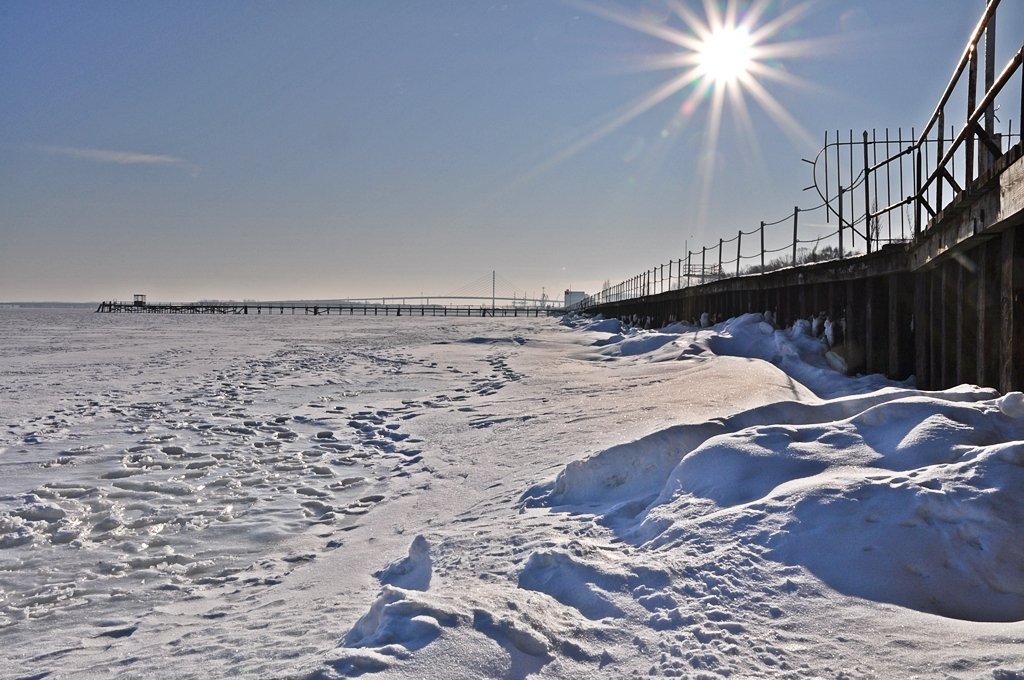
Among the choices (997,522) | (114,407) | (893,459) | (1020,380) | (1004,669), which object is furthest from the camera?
(114,407)

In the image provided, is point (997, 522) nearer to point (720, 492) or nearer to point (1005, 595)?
point (1005, 595)

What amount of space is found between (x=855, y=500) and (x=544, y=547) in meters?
1.53

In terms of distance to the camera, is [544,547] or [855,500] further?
[544,547]

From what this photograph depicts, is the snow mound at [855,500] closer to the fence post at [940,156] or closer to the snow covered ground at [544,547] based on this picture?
the snow covered ground at [544,547]

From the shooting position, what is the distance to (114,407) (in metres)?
9.05

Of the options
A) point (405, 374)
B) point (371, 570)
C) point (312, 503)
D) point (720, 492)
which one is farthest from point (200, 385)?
point (720, 492)

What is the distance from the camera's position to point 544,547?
349 centimetres

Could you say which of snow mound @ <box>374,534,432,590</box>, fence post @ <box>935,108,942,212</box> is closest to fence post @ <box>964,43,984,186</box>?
fence post @ <box>935,108,942,212</box>

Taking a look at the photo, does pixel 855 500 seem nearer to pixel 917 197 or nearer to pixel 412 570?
pixel 412 570

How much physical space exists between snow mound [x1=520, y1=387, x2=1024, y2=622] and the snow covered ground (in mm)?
12

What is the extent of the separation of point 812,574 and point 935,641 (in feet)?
1.72

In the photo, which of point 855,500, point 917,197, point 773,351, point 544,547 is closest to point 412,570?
point 544,547

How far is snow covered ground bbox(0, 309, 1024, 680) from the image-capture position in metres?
2.55

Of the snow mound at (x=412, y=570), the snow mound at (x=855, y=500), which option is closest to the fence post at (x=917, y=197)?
the snow mound at (x=855, y=500)
